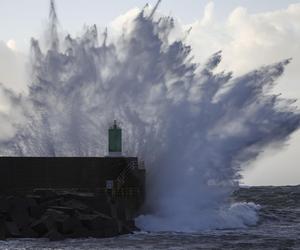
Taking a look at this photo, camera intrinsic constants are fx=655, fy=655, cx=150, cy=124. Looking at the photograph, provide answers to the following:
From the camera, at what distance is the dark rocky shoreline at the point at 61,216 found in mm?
18141

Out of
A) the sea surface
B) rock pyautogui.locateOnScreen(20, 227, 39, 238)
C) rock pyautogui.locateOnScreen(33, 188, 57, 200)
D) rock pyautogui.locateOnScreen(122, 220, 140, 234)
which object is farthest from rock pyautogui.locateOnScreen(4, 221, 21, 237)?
rock pyautogui.locateOnScreen(122, 220, 140, 234)

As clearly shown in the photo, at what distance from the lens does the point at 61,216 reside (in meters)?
18.2

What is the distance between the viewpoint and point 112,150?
2292cm

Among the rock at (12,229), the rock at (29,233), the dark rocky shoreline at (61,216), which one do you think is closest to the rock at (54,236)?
the dark rocky shoreline at (61,216)

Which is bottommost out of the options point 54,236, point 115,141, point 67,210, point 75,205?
point 54,236

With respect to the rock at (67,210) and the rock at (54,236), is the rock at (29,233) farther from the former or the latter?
the rock at (67,210)

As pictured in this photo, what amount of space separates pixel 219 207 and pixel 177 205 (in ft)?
7.68

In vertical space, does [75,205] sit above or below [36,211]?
above

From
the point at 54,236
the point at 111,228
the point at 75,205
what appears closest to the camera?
the point at 54,236

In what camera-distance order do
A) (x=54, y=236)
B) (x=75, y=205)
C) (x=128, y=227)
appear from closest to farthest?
(x=54, y=236)
(x=75, y=205)
(x=128, y=227)

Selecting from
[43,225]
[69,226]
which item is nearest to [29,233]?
[43,225]

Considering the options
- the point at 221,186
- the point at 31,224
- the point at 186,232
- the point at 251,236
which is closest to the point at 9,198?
the point at 31,224

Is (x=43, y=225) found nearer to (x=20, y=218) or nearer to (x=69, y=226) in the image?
(x=69, y=226)

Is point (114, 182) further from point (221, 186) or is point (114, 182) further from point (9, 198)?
point (221, 186)
